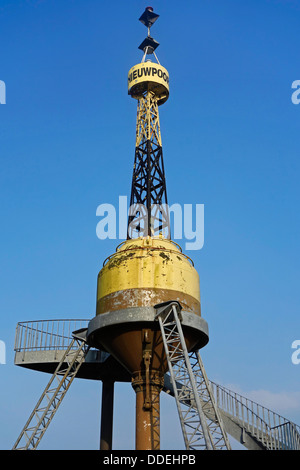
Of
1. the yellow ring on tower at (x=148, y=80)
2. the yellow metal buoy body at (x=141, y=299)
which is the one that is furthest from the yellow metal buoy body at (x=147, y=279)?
the yellow ring on tower at (x=148, y=80)

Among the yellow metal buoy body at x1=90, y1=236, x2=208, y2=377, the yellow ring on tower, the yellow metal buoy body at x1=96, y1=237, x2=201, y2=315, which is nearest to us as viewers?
the yellow metal buoy body at x1=90, y1=236, x2=208, y2=377

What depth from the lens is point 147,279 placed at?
23359mm

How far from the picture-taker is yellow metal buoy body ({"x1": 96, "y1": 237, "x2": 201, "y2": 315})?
23.2 meters

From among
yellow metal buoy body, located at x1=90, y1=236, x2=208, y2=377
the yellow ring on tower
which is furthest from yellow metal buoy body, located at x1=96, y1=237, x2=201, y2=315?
the yellow ring on tower

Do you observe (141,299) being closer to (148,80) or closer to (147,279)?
(147,279)

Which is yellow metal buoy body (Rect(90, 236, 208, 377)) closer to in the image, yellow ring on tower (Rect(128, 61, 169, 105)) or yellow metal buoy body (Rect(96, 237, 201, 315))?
yellow metal buoy body (Rect(96, 237, 201, 315))

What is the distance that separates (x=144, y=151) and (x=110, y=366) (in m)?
11.1

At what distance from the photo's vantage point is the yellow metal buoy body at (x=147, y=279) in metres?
23.2

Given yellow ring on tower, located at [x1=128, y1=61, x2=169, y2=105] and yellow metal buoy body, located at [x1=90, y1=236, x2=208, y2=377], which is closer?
yellow metal buoy body, located at [x1=90, y1=236, x2=208, y2=377]

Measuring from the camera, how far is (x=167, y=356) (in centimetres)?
2127

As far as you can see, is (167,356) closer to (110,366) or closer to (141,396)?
(141,396)

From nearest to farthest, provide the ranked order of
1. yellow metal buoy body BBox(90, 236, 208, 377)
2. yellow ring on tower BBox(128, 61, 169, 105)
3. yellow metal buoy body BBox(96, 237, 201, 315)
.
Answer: yellow metal buoy body BBox(90, 236, 208, 377)
yellow metal buoy body BBox(96, 237, 201, 315)
yellow ring on tower BBox(128, 61, 169, 105)
